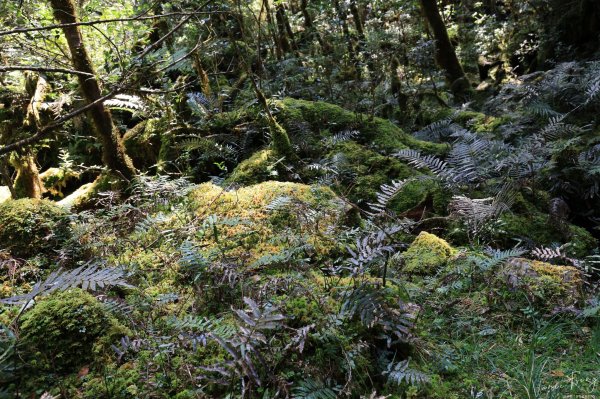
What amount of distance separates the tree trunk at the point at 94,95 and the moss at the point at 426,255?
12.4 feet

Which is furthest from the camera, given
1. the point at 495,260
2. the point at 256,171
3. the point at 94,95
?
the point at 256,171

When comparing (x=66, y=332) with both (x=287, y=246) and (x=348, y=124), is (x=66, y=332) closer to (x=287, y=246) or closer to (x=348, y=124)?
(x=287, y=246)

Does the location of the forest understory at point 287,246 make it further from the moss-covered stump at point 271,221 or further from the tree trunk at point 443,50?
the tree trunk at point 443,50

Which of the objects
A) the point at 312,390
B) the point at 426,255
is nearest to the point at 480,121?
the point at 426,255

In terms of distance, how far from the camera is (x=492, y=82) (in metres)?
10.7

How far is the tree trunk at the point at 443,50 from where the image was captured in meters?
9.97

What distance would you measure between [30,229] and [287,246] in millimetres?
2509

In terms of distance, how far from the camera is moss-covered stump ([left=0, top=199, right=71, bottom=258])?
387cm

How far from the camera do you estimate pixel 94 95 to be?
521cm

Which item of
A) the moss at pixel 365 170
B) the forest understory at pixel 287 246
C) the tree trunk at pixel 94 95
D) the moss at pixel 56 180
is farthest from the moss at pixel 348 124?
the moss at pixel 56 180

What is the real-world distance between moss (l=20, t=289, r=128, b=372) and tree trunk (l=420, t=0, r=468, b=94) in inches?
388

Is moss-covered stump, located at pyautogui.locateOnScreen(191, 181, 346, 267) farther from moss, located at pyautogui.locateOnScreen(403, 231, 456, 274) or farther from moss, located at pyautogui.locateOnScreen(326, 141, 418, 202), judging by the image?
moss, located at pyautogui.locateOnScreen(326, 141, 418, 202)

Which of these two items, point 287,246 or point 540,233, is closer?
point 287,246

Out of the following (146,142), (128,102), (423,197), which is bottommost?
(423,197)
